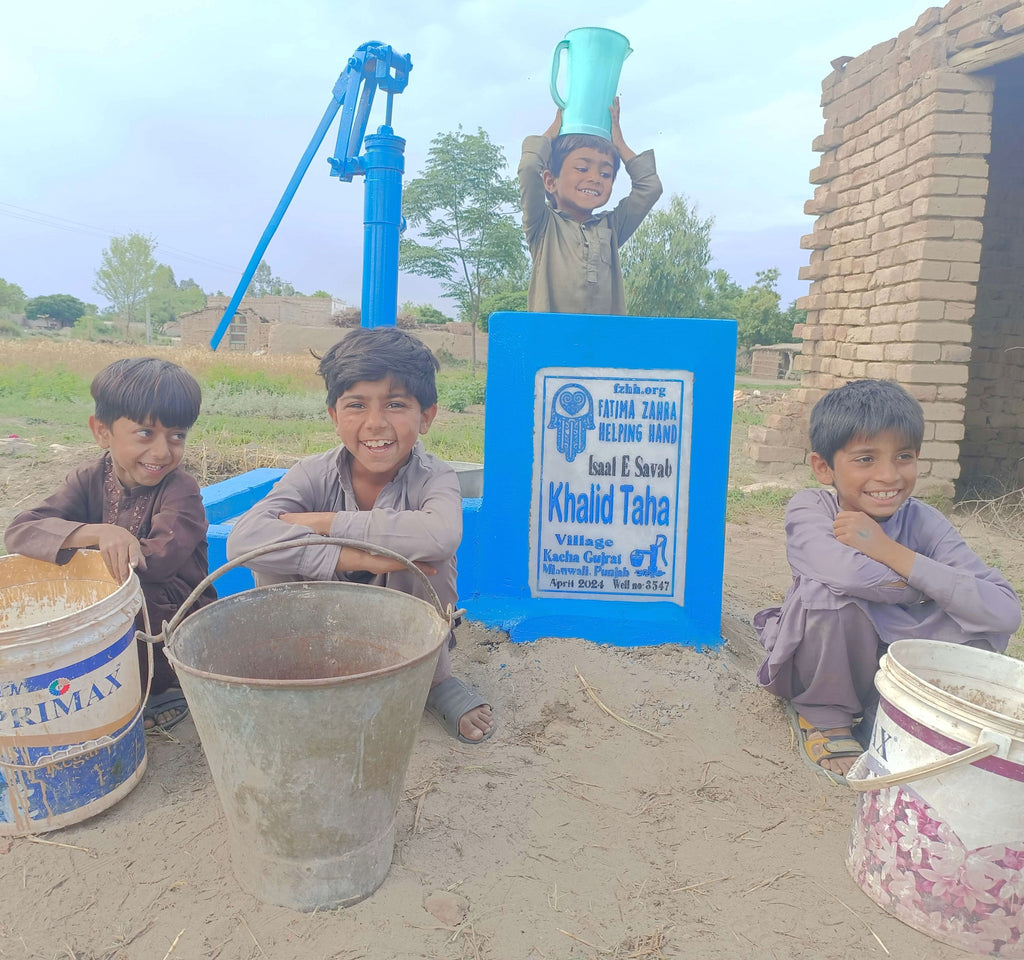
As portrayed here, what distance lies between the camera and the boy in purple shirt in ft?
6.57

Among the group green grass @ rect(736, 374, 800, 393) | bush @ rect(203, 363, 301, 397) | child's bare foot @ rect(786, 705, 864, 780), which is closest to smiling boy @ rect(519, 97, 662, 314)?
child's bare foot @ rect(786, 705, 864, 780)

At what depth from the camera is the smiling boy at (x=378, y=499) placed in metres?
2.02

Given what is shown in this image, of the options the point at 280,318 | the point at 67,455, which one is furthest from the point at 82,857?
the point at 280,318

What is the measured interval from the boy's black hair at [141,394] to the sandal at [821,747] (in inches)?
82.0

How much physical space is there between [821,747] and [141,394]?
2.29 m

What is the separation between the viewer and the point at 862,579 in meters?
2.01

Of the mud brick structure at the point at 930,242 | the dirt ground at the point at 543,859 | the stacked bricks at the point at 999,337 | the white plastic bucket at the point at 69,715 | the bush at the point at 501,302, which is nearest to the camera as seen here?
the dirt ground at the point at 543,859

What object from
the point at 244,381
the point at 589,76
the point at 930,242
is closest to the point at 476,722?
the point at 589,76

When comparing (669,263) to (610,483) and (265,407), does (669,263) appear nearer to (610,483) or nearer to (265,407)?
(265,407)

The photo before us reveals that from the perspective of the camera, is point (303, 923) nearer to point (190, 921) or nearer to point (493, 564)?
point (190, 921)

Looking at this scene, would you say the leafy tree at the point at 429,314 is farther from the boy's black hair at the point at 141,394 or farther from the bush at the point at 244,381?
the boy's black hair at the point at 141,394

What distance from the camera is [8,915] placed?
5.04 feet

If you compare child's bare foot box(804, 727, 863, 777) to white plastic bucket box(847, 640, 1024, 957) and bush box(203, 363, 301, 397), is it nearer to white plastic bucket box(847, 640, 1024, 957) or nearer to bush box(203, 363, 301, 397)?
white plastic bucket box(847, 640, 1024, 957)

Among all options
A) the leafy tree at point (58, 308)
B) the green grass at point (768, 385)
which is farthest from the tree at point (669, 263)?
the leafy tree at point (58, 308)
